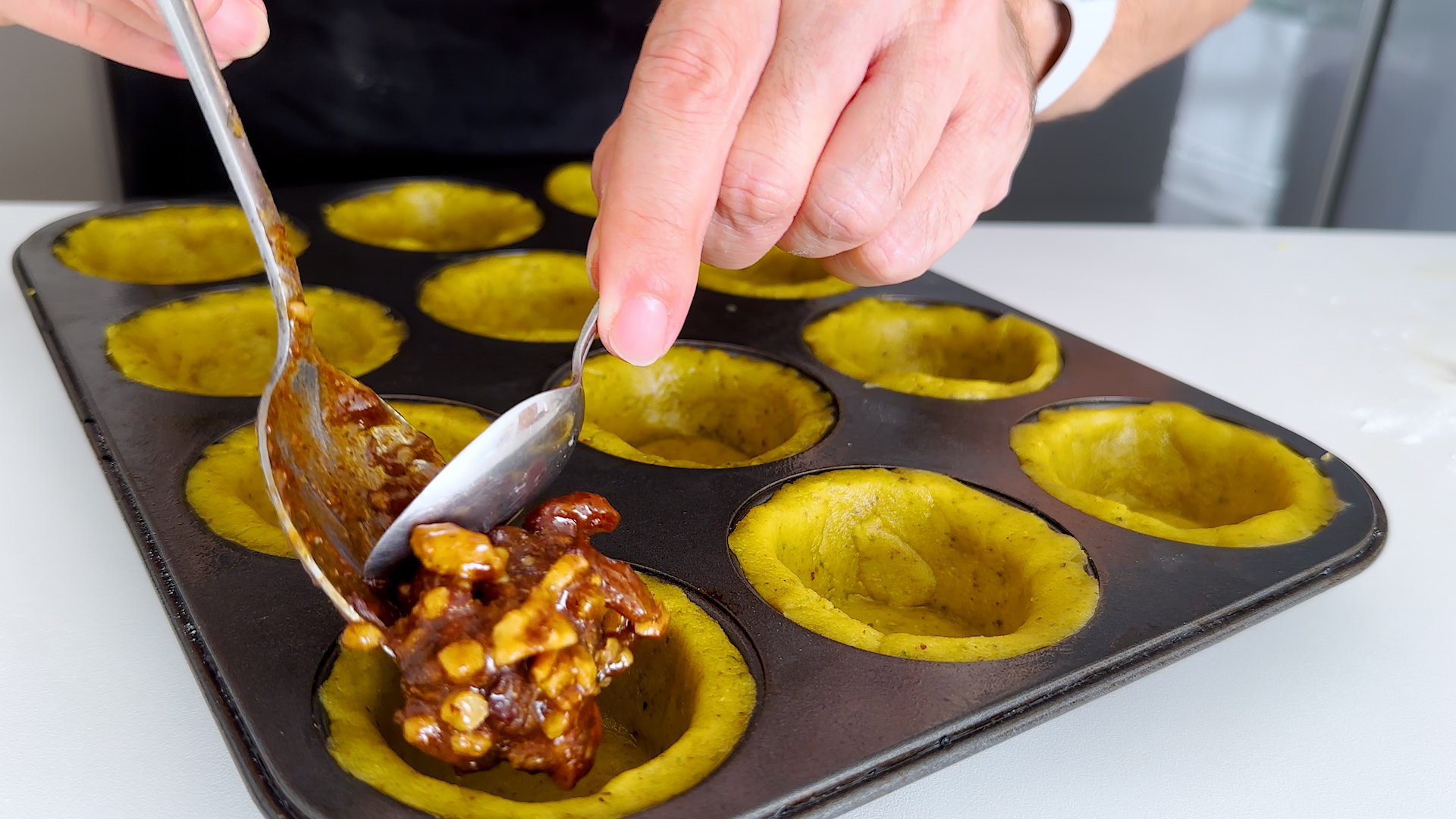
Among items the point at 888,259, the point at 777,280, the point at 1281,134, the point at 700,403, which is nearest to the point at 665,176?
the point at 888,259

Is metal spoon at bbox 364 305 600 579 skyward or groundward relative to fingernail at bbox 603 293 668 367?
groundward

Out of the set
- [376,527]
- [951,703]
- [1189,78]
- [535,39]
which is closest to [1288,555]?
[951,703]

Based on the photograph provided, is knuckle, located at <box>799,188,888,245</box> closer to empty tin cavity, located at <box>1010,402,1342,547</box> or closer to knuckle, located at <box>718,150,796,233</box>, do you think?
knuckle, located at <box>718,150,796,233</box>

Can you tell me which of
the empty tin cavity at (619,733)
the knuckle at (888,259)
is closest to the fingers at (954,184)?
the knuckle at (888,259)

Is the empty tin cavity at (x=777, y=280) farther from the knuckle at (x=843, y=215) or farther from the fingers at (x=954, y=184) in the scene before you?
the knuckle at (x=843, y=215)

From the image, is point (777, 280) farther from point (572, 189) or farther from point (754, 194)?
point (754, 194)

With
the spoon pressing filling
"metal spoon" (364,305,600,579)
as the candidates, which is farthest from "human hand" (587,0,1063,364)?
the spoon pressing filling

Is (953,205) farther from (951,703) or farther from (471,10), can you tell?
(471,10)
